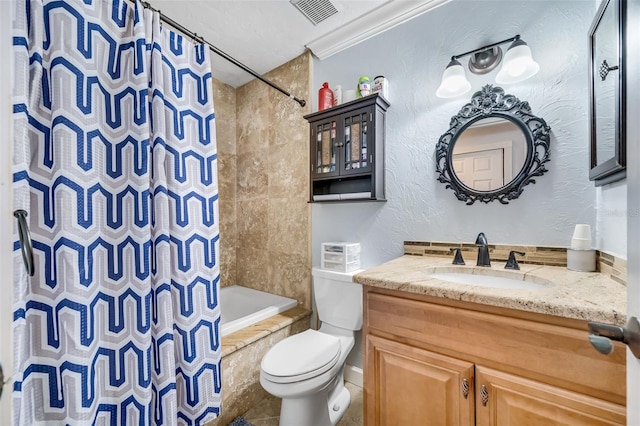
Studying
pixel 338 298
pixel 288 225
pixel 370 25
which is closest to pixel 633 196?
pixel 338 298

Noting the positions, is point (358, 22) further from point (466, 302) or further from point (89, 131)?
point (466, 302)

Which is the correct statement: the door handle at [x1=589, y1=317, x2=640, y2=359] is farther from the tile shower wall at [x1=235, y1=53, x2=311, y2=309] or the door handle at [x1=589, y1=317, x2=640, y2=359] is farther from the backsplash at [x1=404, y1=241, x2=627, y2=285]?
the tile shower wall at [x1=235, y1=53, x2=311, y2=309]

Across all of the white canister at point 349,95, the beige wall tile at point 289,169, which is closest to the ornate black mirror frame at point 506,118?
the white canister at point 349,95

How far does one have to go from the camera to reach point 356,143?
5.41 ft

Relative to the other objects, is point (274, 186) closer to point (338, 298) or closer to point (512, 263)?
point (338, 298)

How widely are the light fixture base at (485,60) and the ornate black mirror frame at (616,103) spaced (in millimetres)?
331

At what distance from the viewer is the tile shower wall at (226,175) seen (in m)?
2.45

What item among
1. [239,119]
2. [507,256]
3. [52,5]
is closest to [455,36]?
[507,256]

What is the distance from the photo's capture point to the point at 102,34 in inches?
37.4

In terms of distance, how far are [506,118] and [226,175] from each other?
2239 millimetres

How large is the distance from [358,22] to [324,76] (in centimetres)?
42

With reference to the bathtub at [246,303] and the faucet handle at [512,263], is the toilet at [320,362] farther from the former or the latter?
the faucet handle at [512,263]

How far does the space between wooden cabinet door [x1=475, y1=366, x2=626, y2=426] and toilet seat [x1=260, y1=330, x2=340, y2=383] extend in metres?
0.68

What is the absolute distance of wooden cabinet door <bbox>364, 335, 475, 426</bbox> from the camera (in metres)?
0.82
